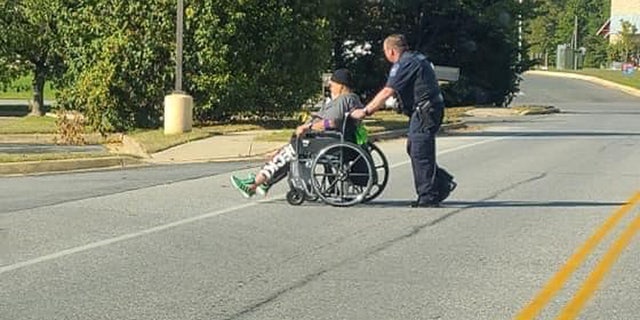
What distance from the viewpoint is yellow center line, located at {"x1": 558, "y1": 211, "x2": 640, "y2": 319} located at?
7212 millimetres

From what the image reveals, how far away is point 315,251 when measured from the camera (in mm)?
9375

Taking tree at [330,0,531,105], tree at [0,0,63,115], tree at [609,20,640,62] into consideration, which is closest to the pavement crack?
tree at [0,0,63,115]

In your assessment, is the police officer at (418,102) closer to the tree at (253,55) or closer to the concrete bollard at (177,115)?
the concrete bollard at (177,115)

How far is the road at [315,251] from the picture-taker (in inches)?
288

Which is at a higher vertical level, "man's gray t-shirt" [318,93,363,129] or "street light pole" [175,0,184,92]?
"street light pole" [175,0,184,92]

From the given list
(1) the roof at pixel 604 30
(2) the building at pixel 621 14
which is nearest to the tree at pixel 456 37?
(2) the building at pixel 621 14

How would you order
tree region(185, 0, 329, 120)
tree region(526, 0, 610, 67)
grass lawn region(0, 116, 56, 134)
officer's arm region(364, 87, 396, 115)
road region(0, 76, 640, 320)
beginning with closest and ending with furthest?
road region(0, 76, 640, 320) < officer's arm region(364, 87, 396, 115) < tree region(185, 0, 329, 120) < grass lawn region(0, 116, 56, 134) < tree region(526, 0, 610, 67)

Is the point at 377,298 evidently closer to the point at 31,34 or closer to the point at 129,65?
the point at 129,65

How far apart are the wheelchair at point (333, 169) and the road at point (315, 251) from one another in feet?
0.82

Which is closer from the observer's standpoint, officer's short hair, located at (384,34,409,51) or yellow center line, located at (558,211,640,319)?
yellow center line, located at (558,211,640,319)

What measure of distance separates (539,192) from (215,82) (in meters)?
14.2

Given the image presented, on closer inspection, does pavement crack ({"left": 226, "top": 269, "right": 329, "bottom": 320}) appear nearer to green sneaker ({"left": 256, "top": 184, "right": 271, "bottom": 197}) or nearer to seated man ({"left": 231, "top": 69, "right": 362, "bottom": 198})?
seated man ({"left": 231, "top": 69, "right": 362, "bottom": 198})

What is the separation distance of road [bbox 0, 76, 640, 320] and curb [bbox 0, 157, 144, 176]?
3.24 ft

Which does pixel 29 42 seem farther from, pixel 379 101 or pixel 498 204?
pixel 379 101
